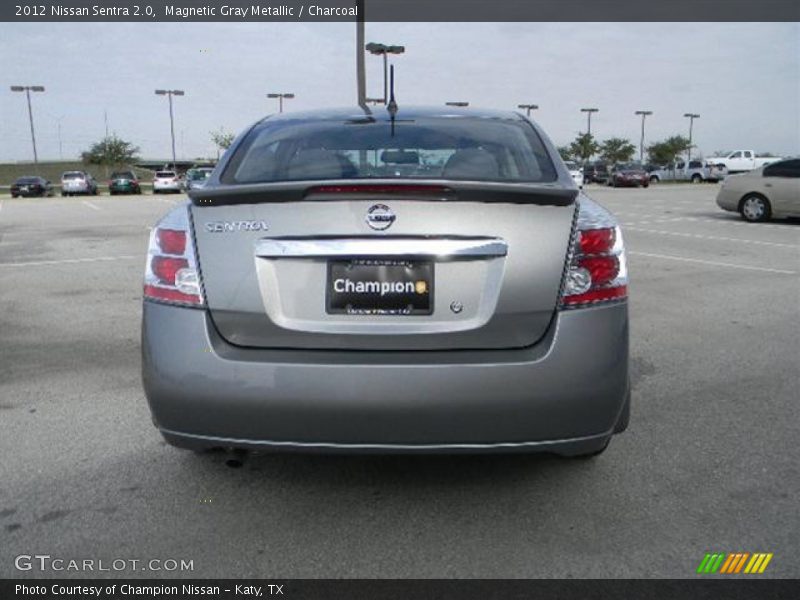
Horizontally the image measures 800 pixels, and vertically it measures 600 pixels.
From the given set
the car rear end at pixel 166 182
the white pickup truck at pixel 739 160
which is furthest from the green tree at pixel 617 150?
the car rear end at pixel 166 182

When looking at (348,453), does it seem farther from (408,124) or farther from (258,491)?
(408,124)

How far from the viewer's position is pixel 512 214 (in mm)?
2549

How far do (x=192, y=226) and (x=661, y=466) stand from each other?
230cm

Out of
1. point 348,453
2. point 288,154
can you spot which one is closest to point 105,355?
point 288,154

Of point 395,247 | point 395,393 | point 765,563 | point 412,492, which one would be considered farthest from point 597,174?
point 395,393

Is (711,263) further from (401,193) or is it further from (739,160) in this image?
(739,160)

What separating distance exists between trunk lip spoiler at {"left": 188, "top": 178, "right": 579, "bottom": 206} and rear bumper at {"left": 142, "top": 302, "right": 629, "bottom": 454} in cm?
42

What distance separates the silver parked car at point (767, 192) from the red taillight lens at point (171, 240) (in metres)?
15.8

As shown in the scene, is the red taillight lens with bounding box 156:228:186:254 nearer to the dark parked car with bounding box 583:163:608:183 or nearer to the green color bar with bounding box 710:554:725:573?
the green color bar with bounding box 710:554:725:573

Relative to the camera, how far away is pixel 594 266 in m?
2.64

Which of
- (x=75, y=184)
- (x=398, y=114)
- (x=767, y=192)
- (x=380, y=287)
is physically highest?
(x=398, y=114)

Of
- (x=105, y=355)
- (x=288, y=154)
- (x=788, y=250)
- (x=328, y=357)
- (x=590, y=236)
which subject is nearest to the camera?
(x=328, y=357)

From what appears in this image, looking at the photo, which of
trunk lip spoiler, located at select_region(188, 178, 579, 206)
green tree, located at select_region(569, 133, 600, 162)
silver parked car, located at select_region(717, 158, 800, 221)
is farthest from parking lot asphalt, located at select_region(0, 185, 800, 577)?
green tree, located at select_region(569, 133, 600, 162)
